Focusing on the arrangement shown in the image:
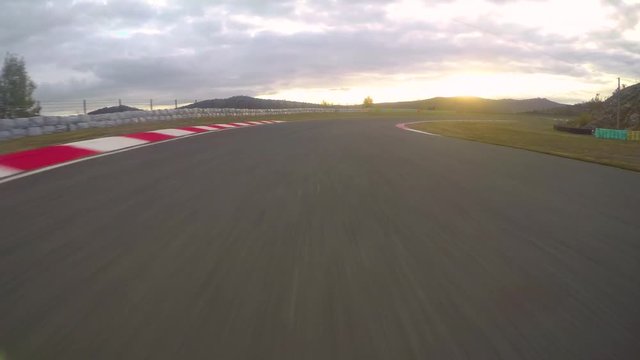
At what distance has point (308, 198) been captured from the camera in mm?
5930

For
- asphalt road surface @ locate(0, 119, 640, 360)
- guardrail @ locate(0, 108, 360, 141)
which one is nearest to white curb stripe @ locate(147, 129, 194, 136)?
guardrail @ locate(0, 108, 360, 141)

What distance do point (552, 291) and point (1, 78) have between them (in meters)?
72.5

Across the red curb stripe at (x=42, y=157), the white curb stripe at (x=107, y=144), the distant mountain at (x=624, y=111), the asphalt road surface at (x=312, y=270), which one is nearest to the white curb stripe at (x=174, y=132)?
the white curb stripe at (x=107, y=144)

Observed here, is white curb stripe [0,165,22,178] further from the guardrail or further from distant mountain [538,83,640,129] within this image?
distant mountain [538,83,640,129]

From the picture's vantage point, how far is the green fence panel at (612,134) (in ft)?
94.6

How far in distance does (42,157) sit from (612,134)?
95.9 ft

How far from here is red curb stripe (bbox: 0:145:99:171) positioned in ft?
27.0

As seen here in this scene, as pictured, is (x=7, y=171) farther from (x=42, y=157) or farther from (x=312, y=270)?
(x=312, y=270)

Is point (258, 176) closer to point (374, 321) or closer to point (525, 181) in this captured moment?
point (525, 181)

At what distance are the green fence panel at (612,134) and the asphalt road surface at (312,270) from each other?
2517 centimetres

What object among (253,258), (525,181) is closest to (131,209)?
(253,258)

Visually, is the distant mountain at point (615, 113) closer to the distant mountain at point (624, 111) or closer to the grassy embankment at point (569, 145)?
the distant mountain at point (624, 111)

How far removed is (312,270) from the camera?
3422 mm

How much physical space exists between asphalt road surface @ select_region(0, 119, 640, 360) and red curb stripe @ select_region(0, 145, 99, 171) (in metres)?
1.46
